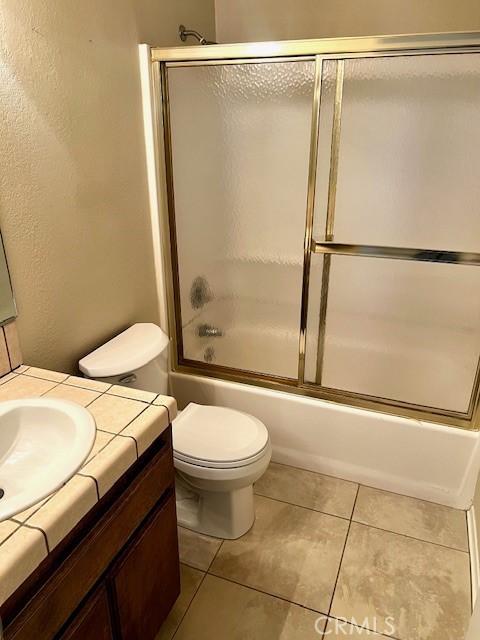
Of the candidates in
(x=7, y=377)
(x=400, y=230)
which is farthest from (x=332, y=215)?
(x=7, y=377)

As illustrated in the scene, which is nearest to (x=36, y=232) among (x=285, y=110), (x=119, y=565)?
(x=119, y=565)

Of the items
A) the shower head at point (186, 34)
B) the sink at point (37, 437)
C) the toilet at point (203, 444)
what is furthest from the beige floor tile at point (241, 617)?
the shower head at point (186, 34)

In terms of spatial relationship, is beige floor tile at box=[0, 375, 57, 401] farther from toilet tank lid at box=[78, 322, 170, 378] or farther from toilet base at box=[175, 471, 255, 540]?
toilet base at box=[175, 471, 255, 540]

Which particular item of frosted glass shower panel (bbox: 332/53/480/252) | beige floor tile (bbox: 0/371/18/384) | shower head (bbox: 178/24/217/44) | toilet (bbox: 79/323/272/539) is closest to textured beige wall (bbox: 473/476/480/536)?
toilet (bbox: 79/323/272/539)

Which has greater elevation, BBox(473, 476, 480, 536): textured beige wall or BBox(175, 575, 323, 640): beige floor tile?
BBox(473, 476, 480, 536): textured beige wall

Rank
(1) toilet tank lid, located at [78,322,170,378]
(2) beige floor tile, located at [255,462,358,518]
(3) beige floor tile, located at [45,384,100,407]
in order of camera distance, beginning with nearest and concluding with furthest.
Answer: (3) beige floor tile, located at [45,384,100,407]
(1) toilet tank lid, located at [78,322,170,378]
(2) beige floor tile, located at [255,462,358,518]

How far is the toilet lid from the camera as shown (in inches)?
64.5

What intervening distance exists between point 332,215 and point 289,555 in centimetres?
137

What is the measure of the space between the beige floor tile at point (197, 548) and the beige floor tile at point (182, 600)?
0.11 ft

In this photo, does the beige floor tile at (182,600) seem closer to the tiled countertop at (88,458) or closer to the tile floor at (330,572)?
the tile floor at (330,572)

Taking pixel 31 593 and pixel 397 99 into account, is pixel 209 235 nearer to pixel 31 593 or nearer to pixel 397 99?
pixel 397 99

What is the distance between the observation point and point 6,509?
0.86 meters

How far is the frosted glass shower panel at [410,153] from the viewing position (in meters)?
1.68

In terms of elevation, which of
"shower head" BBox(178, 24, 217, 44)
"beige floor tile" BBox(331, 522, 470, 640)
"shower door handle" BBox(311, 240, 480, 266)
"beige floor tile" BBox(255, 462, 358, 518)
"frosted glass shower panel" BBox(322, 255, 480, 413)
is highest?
"shower head" BBox(178, 24, 217, 44)
